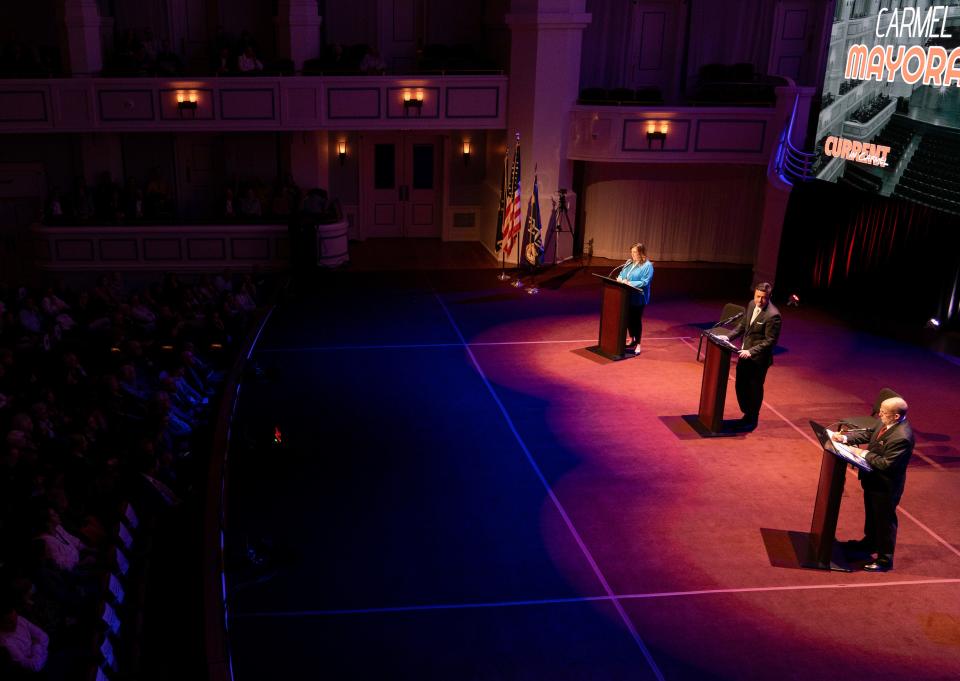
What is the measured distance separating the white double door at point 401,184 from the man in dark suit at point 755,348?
35.7 feet

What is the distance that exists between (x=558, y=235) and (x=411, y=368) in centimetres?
677

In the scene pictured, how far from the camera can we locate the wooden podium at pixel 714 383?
28.5 ft

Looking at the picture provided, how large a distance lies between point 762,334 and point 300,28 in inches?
450

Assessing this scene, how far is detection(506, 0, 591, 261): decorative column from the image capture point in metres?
15.5

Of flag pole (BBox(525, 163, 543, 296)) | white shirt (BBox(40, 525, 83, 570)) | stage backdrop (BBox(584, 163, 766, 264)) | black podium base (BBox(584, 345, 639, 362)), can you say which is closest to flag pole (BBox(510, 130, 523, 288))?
flag pole (BBox(525, 163, 543, 296))

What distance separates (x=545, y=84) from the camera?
626 inches

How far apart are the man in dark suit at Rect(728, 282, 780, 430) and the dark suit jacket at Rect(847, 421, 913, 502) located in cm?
218

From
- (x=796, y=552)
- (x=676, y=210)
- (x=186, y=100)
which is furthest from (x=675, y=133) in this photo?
(x=796, y=552)

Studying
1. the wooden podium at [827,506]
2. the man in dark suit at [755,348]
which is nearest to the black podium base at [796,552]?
the wooden podium at [827,506]

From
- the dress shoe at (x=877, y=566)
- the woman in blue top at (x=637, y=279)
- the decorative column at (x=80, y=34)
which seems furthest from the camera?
the decorative column at (x=80, y=34)

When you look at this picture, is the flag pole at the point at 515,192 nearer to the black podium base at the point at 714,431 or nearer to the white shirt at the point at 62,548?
the black podium base at the point at 714,431

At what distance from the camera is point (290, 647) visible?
230 inches

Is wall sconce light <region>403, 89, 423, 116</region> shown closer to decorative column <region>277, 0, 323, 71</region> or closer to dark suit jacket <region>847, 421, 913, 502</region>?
decorative column <region>277, 0, 323, 71</region>

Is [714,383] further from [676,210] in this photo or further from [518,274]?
[676,210]
